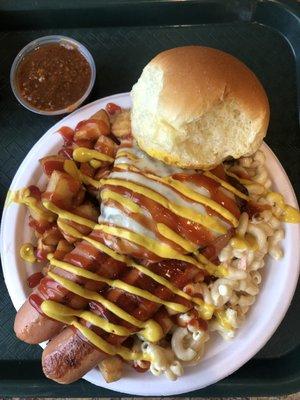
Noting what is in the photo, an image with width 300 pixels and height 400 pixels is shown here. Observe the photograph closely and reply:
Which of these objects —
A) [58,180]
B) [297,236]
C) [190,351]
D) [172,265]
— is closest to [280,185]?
[297,236]

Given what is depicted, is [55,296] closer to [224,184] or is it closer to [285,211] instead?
[224,184]

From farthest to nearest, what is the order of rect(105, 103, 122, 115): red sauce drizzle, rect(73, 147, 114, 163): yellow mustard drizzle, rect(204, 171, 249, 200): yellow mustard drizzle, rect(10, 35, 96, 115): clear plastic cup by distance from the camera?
rect(10, 35, 96, 115): clear plastic cup
rect(105, 103, 122, 115): red sauce drizzle
rect(73, 147, 114, 163): yellow mustard drizzle
rect(204, 171, 249, 200): yellow mustard drizzle

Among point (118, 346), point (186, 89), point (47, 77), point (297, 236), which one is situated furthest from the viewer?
point (47, 77)

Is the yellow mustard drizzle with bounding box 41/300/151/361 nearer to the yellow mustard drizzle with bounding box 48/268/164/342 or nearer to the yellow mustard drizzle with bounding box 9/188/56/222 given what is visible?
the yellow mustard drizzle with bounding box 48/268/164/342

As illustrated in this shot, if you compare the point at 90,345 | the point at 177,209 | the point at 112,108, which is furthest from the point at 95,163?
the point at 90,345

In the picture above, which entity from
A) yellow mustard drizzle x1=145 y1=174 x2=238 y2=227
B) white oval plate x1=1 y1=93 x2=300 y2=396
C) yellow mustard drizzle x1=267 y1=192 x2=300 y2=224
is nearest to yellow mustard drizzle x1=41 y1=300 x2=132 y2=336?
white oval plate x1=1 y1=93 x2=300 y2=396

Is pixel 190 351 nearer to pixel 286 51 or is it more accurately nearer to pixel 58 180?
pixel 58 180
